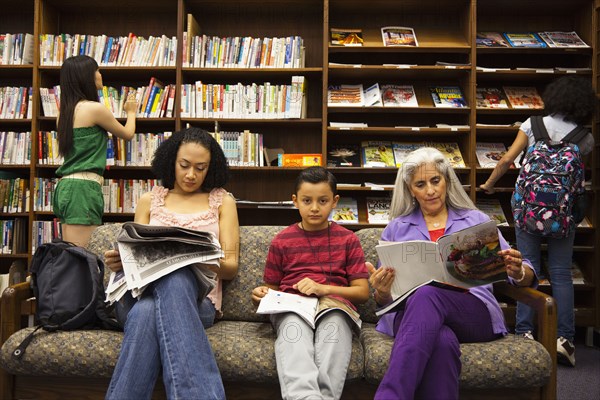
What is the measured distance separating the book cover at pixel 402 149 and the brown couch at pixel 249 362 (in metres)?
1.97

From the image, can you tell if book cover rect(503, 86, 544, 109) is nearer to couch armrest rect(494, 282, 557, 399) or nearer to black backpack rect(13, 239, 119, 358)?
couch armrest rect(494, 282, 557, 399)

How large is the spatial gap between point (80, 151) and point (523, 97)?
2926mm

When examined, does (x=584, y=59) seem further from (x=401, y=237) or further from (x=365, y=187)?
(x=401, y=237)

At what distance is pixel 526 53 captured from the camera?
371 centimetres

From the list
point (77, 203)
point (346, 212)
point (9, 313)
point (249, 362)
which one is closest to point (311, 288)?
point (249, 362)

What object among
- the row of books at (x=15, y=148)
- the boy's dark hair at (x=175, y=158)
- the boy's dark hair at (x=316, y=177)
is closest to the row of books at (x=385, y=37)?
the boy's dark hair at (x=175, y=158)

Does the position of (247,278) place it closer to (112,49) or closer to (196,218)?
(196,218)

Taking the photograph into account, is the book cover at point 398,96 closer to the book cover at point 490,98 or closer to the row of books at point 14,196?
the book cover at point 490,98

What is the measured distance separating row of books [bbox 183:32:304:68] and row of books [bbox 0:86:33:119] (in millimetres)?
1164

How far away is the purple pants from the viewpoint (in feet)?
4.59

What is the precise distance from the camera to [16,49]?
3.66 metres

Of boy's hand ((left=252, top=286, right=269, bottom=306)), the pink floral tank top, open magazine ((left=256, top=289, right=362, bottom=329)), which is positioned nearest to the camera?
open magazine ((left=256, top=289, right=362, bottom=329))

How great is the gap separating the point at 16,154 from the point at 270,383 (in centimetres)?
286

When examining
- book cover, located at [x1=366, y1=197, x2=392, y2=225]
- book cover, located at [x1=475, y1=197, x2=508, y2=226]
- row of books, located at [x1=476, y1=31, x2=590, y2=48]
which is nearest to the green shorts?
book cover, located at [x1=366, y1=197, x2=392, y2=225]
